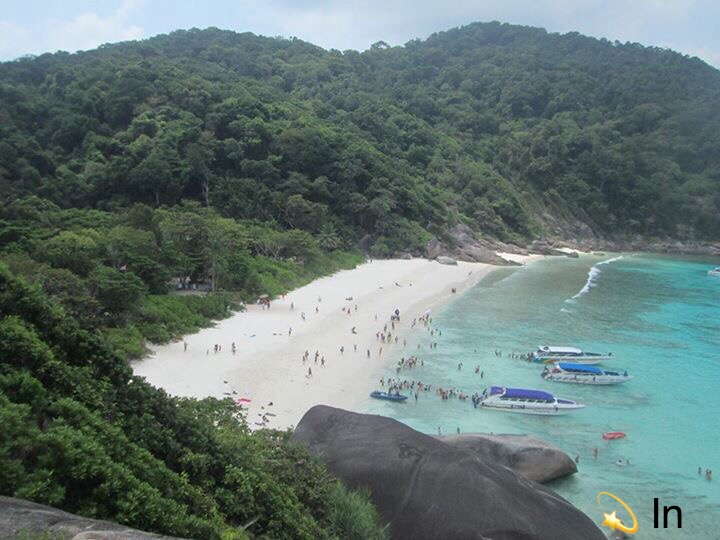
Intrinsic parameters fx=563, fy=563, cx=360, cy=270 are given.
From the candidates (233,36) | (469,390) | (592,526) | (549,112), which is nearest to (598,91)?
(549,112)

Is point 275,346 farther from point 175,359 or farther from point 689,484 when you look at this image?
point 689,484

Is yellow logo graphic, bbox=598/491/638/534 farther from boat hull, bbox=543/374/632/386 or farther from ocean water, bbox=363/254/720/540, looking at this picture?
boat hull, bbox=543/374/632/386

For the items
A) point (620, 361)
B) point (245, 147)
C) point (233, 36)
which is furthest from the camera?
point (233, 36)

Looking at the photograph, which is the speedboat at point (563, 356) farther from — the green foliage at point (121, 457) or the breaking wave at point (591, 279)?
the green foliage at point (121, 457)

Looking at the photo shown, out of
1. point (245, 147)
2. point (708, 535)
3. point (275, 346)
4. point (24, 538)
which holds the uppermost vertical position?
point (245, 147)

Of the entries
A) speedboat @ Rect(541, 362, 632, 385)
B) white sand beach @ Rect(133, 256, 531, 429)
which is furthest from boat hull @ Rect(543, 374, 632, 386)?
white sand beach @ Rect(133, 256, 531, 429)

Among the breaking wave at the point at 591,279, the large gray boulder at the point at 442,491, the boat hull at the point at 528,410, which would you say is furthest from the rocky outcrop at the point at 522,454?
the breaking wave at the point at 591,279
